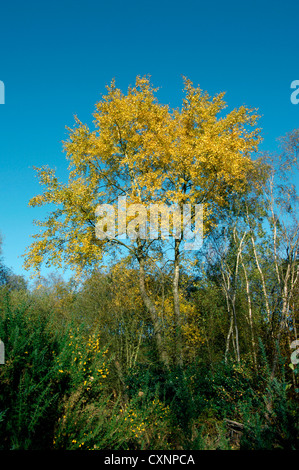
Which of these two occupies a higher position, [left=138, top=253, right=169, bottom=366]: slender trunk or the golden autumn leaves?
the golden autumn leaves

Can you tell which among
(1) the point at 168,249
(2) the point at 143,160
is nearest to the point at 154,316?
(1) the point at 168,249

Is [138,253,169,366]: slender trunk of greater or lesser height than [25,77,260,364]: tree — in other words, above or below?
below

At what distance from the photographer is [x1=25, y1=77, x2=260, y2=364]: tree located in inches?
546

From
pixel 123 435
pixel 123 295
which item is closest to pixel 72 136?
pixel 123 295

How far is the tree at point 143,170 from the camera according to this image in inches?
546

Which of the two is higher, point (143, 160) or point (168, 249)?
point (143, 160)

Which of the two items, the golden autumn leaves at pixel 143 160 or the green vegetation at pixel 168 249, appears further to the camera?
the golden autumn leaves at pixel 143 160

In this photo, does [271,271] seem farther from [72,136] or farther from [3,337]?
[3,337]

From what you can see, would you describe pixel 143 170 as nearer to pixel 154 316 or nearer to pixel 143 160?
pixel 143 160

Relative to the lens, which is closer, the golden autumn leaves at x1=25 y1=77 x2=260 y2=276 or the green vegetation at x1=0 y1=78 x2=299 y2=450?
the green vegetation at x1=0 y1=78 x2=299 y2=450

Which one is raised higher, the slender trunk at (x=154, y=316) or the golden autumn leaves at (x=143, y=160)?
the golden autumn leaves at (x=143, y=160)

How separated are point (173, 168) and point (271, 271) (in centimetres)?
756

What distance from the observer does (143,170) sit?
15578 mm

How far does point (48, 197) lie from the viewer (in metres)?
14.3
